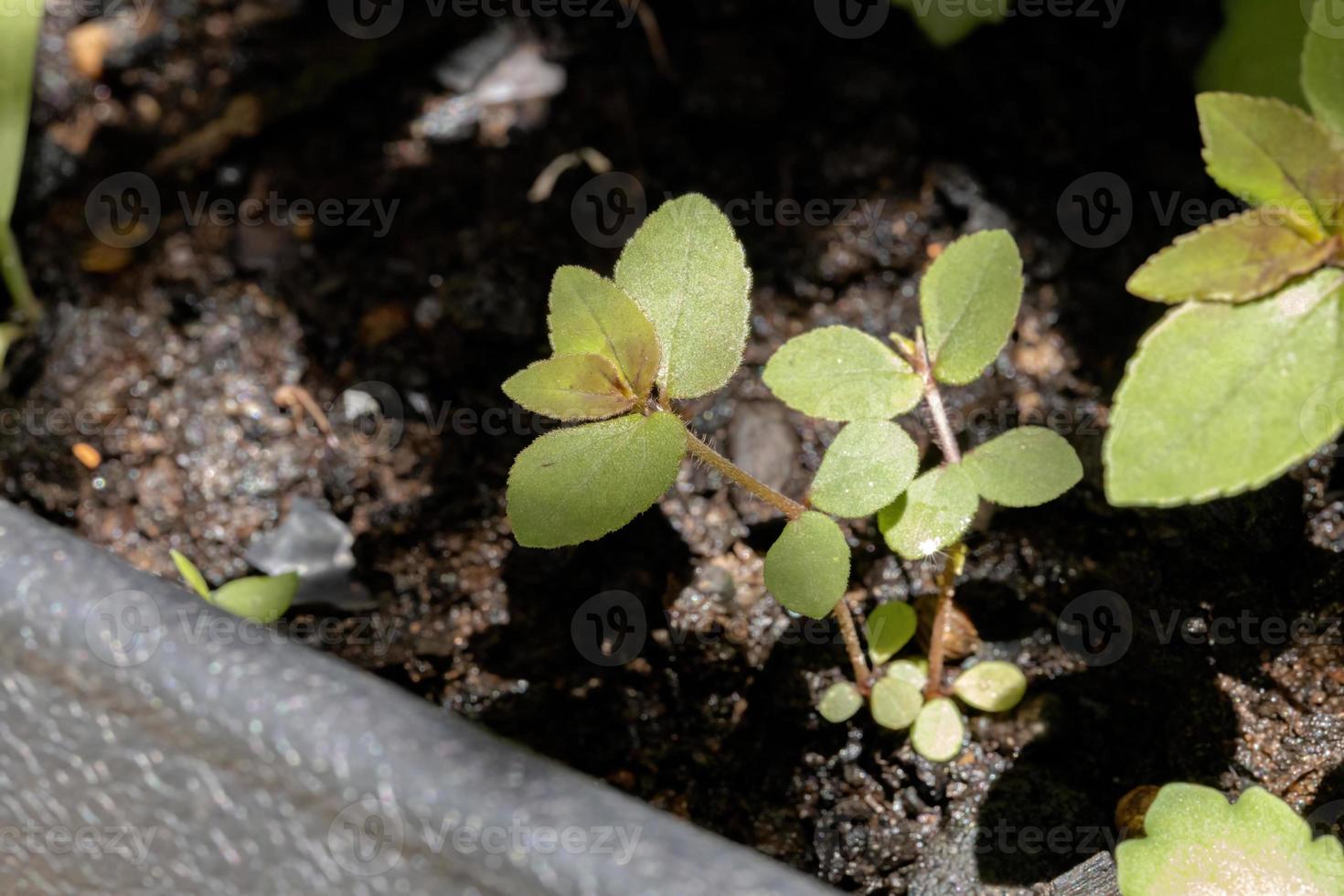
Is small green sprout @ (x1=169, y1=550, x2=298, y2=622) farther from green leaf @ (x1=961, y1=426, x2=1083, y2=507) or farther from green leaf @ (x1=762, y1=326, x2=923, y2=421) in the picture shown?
green leaf @ (x1=961, y1=426, x2=1083, y2=507)

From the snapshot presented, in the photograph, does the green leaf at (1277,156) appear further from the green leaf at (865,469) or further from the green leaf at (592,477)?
the green leaf at (592,477)

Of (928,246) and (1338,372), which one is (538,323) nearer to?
(928,246)

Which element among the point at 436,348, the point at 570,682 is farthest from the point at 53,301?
the point at 570,682

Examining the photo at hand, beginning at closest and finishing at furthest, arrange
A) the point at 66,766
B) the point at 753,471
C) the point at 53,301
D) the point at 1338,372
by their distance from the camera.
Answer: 1. the point at 1338,372
2. the point at 66,766
3. the point at 753,471
4. the point at 53,301

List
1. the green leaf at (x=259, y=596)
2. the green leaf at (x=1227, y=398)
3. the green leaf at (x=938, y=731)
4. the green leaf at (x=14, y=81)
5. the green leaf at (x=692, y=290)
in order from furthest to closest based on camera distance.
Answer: the green leaf at (x=14, y=81) → the green leaf at (x=259, y=596) → the green leaf at (x=938, y=731) → the green leaf at (x=692, y=290) → the green leaf at (x=1227, y=398)

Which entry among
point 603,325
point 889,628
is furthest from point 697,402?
point 603,325

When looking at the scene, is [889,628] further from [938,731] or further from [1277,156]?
[1277,156]

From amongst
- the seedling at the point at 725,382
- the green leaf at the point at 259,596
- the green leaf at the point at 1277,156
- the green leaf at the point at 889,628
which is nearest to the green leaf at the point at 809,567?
the seedling at the point at 725,382
